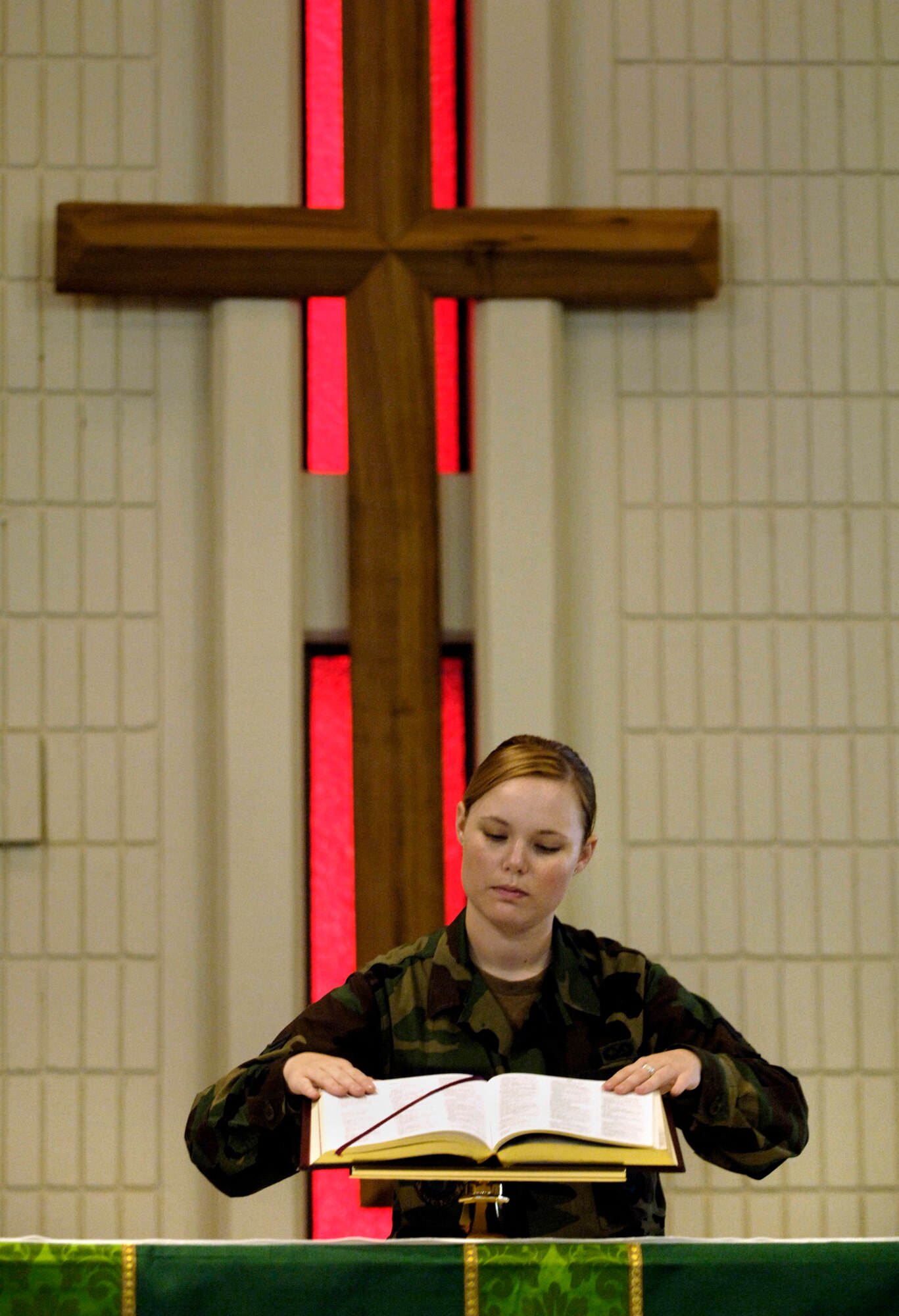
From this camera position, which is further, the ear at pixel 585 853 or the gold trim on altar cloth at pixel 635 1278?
the ear at pixel 585 853

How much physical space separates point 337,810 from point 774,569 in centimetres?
110

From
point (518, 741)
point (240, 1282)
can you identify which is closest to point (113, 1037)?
point (518, 741)

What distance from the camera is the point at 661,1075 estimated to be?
5.77 ft

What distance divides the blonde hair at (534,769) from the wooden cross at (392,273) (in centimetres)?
118

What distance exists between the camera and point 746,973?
329 cm

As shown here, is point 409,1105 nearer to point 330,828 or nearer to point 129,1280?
point 129,1280

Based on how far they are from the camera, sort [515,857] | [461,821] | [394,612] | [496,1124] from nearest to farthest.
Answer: [496,1124] → [515,857] → [461,821] → [394,612]

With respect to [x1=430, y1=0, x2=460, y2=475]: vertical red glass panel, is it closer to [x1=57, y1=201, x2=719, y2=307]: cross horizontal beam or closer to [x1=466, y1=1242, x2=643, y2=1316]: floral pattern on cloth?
[x1=57, y1=201, x2=719, y2=307]: cross horizontal beam

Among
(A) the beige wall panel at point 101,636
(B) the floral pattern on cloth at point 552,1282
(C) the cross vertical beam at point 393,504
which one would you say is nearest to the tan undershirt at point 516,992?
(B) the floral pattern on cloth at point 552,1282

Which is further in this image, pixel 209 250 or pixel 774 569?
pixel 774 569

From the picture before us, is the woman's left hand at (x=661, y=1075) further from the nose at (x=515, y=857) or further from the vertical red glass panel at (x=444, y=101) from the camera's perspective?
the vertical red glass panel at (x=444, y=101)

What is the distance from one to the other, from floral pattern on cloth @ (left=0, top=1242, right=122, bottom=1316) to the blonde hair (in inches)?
29.6

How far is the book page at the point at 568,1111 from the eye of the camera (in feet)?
5.20

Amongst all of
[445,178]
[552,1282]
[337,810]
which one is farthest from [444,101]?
[552,1282]
